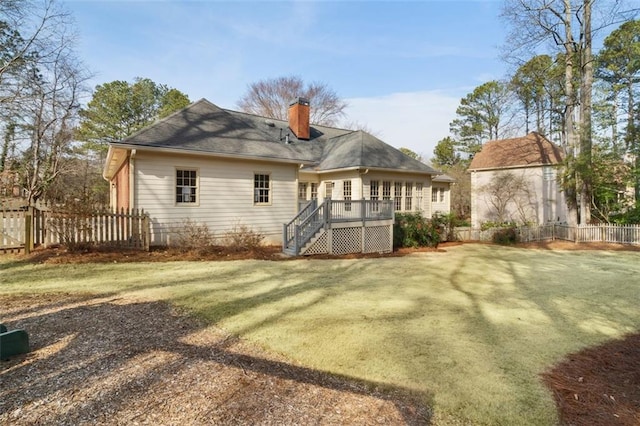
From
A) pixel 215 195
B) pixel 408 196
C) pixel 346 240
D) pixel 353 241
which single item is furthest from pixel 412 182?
pixel 215 195

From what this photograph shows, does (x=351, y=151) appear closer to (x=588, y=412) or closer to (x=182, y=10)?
(x=182, y=10)

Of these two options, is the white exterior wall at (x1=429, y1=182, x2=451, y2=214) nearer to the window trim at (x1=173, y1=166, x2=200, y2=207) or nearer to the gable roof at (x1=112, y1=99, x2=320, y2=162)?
the gable roof at (x1=112, y1=99, x2=320, y2=162)

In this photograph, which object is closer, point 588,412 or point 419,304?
point 588,412

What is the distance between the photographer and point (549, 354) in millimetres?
4109

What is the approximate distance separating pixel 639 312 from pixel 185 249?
11196 millimetres

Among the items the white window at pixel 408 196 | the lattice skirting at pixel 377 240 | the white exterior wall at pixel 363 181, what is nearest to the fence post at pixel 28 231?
the white exterior wall at pixel 363 181

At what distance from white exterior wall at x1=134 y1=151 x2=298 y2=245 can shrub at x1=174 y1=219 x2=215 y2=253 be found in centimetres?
26

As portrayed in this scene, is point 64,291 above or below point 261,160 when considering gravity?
below

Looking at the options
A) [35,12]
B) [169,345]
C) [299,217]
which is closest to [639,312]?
[169,345]

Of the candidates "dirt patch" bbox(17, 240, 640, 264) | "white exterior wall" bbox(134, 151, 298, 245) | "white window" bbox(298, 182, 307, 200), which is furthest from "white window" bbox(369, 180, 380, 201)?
"white exterior wall" bbox(134, 151, 298, 245)

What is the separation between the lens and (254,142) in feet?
45.3

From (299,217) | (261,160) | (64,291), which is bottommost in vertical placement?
(64,291)

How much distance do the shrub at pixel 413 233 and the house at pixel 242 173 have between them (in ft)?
5.23

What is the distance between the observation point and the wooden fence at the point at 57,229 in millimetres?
9070
